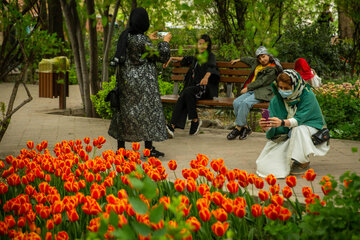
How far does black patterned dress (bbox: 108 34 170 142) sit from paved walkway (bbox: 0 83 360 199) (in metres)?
0.52

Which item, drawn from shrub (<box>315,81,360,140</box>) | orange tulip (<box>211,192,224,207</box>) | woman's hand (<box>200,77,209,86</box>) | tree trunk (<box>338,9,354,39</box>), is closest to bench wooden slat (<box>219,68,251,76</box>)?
woman's hand (<box>200,77,209,86</box>)

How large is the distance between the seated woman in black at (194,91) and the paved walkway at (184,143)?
22 cm

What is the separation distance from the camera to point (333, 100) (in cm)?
841

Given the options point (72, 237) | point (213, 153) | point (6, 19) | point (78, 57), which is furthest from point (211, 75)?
point (72, 237)

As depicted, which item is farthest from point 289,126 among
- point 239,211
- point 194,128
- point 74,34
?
point 74,34

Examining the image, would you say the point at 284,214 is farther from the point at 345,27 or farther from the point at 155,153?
the point at 345,27

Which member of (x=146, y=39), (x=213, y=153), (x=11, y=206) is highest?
(x=146, y=39)

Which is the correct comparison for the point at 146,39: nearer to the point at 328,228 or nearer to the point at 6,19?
the point at 6,19

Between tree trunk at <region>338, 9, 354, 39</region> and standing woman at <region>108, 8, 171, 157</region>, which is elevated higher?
tree trunk at <region>338, 9, 354, 39</region>

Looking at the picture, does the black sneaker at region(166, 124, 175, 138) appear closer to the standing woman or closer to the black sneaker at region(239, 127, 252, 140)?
the black sneaker at region(239, 127, 252, 140)

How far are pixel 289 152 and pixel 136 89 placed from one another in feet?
6.54

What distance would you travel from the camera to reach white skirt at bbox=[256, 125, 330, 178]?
5129mm

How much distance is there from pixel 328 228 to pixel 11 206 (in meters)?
1.77

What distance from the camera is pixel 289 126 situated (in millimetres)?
5184
